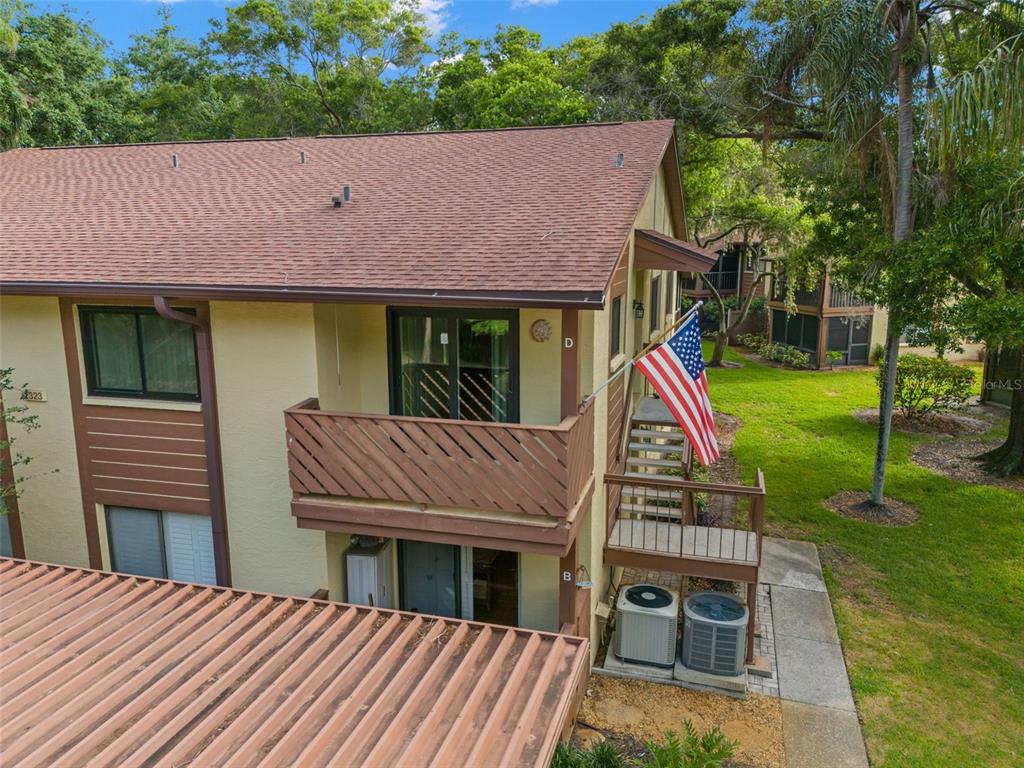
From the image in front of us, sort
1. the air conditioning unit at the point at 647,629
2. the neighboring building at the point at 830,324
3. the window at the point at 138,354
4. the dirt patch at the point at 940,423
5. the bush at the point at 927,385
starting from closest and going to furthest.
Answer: the window at the point at 138,354 → the air conditioning unit at the point at 647,629 → the dirt patch at the point at 940,423 → the bush at the point at 927,385 → the neighboring building at the point at 830,324

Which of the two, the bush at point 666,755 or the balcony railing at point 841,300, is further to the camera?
the balcony railing at point 841,300

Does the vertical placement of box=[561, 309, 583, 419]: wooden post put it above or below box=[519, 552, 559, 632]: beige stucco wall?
above

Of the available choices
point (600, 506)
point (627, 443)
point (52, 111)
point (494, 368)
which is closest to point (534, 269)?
point (494, 368)

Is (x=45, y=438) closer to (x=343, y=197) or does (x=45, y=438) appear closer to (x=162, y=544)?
(x=162, y=544)

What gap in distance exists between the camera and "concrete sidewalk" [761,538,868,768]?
7.61m

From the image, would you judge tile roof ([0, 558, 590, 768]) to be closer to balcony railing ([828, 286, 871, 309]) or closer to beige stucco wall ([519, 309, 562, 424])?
beige stucco wall ([519, 309, 562, 424])

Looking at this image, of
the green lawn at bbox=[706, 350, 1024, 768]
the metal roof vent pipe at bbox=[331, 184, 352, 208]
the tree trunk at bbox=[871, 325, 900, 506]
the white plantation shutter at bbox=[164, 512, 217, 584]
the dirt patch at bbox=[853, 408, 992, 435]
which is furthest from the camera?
the dirt patch at bbox=[853, 408, 992, 435]

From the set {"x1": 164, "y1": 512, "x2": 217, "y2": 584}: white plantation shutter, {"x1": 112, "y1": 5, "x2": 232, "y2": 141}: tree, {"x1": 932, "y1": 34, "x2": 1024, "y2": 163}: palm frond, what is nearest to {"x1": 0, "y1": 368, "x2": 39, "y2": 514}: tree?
{"x1": 164, "y1": 512, "x2": 217, "y2": 584}: white plantation shutter

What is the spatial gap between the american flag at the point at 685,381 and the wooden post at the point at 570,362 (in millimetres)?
826

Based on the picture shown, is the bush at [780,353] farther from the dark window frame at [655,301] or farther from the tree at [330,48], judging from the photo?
the tree at [330,48]

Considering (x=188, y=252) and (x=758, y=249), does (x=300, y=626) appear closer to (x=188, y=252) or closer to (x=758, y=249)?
(x=188, y=252)

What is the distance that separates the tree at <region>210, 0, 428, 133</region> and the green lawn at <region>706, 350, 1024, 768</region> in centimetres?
2191

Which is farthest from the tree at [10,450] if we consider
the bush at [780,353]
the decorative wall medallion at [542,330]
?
the bush at [780,353]

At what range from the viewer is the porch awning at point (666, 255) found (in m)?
10.1
